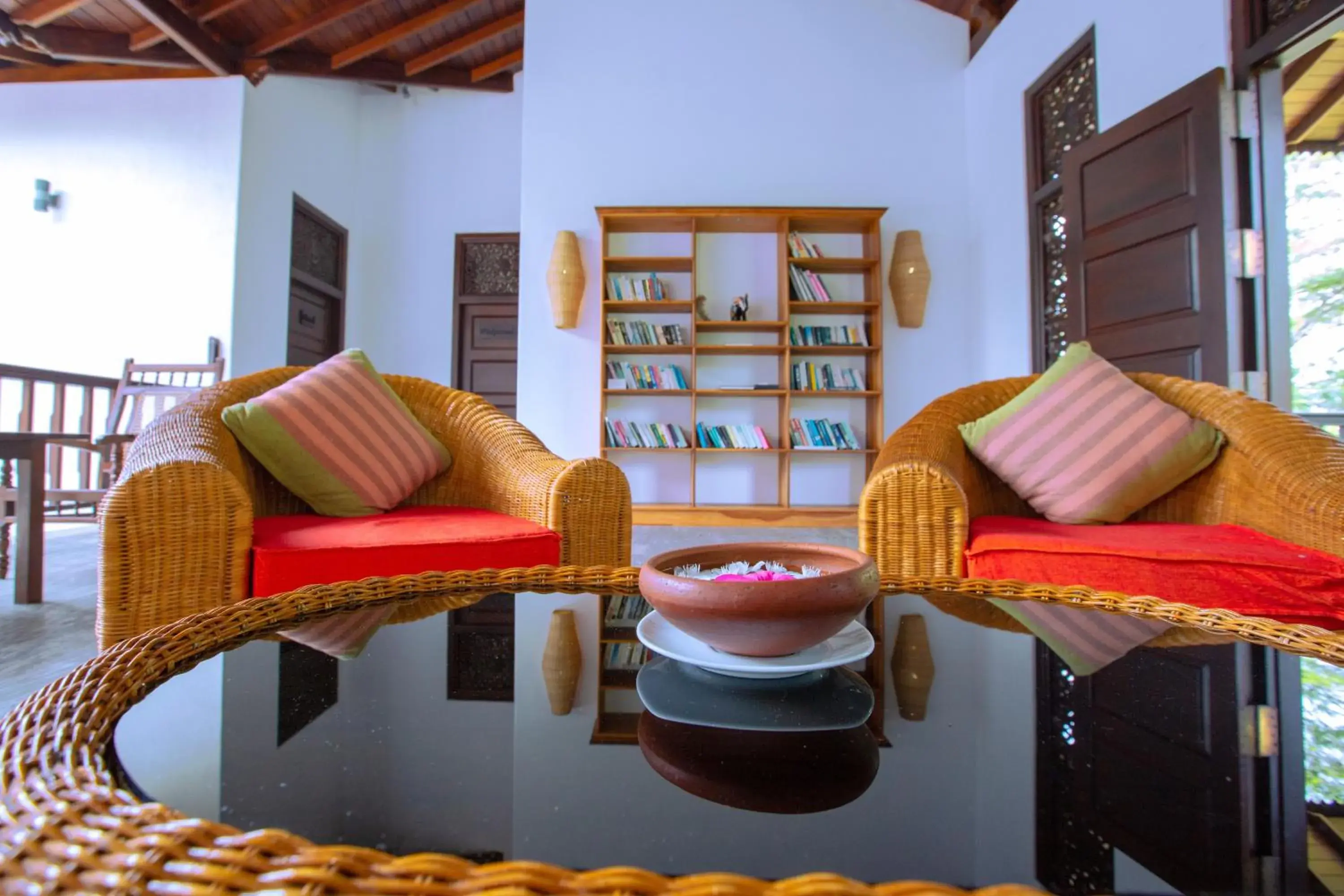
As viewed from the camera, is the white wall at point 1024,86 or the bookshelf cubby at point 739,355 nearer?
the white wall at point 1024,86

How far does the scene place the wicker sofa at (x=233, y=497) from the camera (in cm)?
115

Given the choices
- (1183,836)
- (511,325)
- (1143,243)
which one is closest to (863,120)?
(1143,243)

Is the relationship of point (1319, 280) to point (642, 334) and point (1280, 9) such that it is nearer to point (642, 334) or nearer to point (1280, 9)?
point (1280, 9)

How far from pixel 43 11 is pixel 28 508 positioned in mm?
3814

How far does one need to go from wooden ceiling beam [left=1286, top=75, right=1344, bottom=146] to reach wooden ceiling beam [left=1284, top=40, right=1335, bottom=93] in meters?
0.51

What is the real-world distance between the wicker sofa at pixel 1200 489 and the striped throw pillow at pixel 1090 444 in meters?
0.06

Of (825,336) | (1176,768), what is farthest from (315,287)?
(1176,768)

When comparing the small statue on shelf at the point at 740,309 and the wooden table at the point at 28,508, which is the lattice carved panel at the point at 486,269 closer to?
the small statue on shelf at the point at 740,309

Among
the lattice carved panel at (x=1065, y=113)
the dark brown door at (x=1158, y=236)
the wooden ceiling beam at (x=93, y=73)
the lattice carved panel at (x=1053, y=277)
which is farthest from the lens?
the wooden ceiling beam at (x=93, y=73)

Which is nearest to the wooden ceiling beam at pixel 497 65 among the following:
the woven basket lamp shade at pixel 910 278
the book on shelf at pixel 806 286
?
the book on shelf at pixel 806 286

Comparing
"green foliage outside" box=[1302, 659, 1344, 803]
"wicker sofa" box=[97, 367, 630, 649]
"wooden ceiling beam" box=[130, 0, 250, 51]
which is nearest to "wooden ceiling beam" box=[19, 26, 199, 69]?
"wooden ceiling beam" box=[130, 0, 250, 51]

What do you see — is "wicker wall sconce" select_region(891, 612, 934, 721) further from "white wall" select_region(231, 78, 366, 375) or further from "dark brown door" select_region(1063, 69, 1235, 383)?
"white wall" select_region(231, 78, 366, 375)

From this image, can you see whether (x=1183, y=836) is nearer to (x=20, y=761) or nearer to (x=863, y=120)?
(x=20, y=761)

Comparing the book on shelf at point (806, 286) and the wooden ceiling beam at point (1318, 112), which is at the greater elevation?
the wooden ceiling beam at point (1318, 112)
